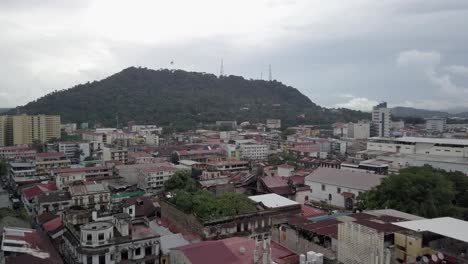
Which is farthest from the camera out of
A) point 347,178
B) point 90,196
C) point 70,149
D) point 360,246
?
point 70,149

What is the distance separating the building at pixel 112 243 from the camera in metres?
16.8

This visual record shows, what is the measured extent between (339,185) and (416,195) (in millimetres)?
9984

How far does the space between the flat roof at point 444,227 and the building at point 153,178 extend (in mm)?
29705

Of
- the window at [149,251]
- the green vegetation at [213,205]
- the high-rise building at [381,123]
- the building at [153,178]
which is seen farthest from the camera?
the high-rise building at [381,123]

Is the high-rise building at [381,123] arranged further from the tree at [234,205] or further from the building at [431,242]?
the building at [431,242]

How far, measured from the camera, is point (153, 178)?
40.8 m

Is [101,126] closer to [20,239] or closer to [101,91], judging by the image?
[101,91]

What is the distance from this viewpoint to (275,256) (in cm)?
1395

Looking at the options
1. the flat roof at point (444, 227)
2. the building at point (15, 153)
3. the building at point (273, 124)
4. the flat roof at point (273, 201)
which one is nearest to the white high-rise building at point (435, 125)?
the building at point (273, 124)

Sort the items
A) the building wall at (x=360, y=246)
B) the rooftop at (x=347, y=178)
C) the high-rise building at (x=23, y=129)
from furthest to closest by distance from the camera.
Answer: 1. the high-rise building at (x=23, y=129)
2. the rooftop at (x=347, y=178)
3. the building wall at (x=360, y=246)

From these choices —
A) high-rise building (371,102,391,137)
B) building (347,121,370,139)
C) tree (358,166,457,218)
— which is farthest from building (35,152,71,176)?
high-rise building (371,102,391,137)

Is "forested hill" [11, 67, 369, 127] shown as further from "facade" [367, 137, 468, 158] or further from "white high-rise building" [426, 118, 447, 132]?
"facade" [367, 137, 468, 158]

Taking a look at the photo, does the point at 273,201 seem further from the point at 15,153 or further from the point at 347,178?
the point at 15,153

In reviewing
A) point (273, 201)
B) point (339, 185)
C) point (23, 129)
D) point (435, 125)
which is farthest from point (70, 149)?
point (435, 125)
